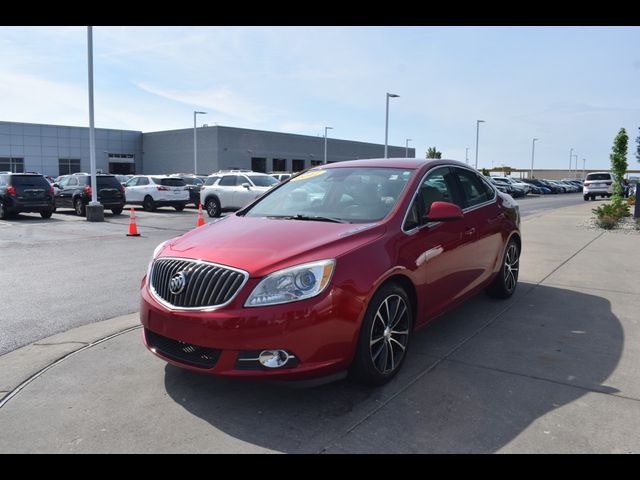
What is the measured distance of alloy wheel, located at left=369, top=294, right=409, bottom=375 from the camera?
12.3 feet

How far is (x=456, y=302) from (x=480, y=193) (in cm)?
153

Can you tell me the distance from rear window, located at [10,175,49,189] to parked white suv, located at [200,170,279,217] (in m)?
5.75

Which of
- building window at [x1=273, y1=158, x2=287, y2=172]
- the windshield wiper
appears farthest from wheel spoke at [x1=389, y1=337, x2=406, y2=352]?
building window at [x1=273, y1=158, x2=287, y2=172]

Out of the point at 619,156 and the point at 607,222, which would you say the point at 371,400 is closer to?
the point at 607,222

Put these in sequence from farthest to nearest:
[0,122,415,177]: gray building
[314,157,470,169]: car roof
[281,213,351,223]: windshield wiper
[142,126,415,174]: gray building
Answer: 1. [142,126,415,174]: gray building
2. [0,122,415,177]: gray building
3. [314,157,470,169]: car roof
4. [281,213,351,223]: windshield wiper

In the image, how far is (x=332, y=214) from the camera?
4.43m

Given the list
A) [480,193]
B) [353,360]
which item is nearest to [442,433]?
[353,360]

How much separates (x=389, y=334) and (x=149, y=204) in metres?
21.8

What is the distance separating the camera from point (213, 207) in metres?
21.0

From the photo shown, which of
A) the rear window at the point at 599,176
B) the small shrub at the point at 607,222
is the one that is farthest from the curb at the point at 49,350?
the rear window at the point at 599,176

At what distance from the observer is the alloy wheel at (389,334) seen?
374cm

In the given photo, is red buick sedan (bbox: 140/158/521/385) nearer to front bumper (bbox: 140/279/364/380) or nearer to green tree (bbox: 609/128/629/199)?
front bumper (bbox: 140/279/364/380)

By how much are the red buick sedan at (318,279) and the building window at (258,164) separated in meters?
59.5

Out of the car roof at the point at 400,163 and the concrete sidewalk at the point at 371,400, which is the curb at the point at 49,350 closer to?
the concrete sidewalk at the point at 371,400
